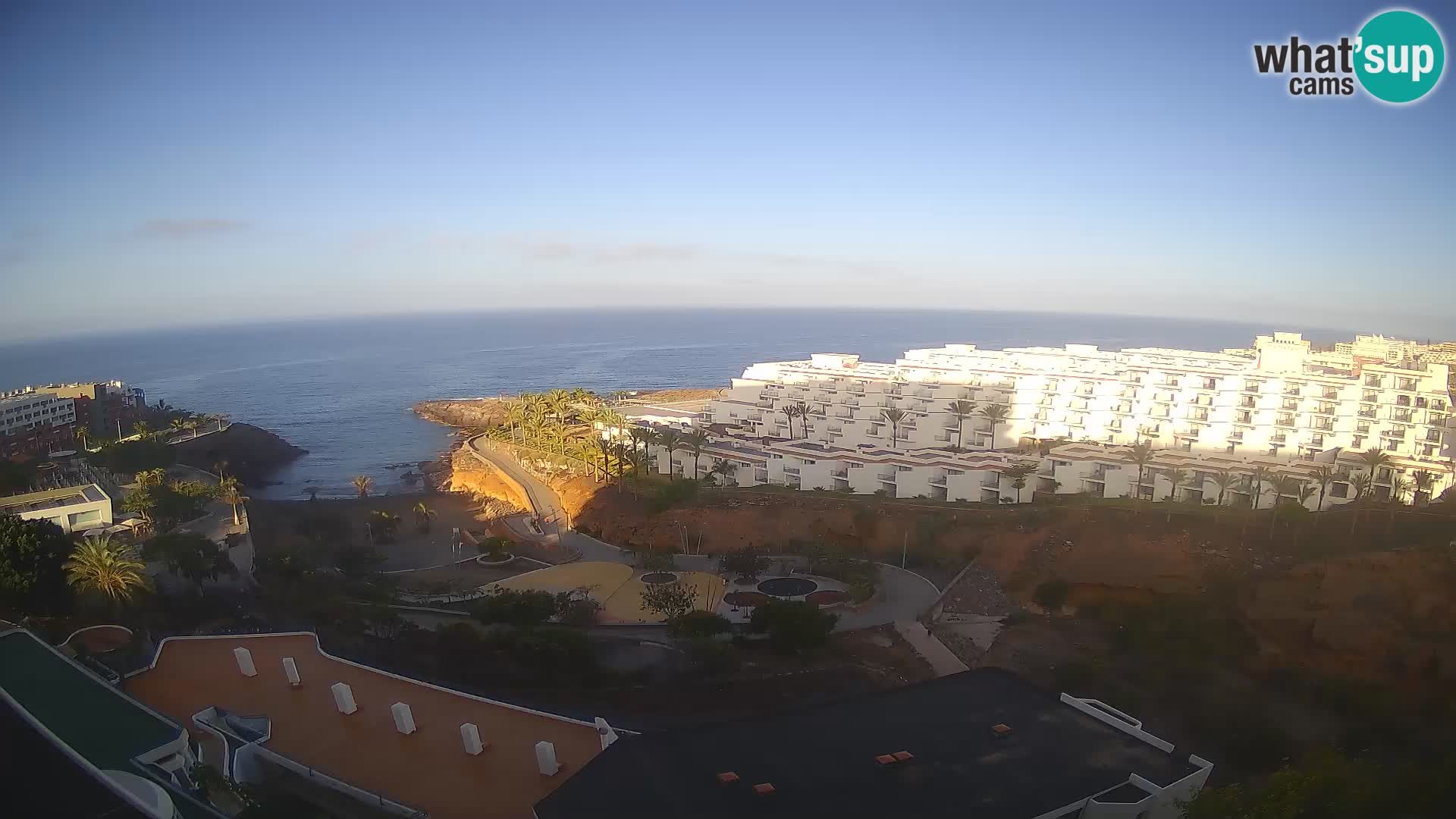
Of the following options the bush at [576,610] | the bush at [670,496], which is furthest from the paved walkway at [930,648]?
the bush at [670,496]

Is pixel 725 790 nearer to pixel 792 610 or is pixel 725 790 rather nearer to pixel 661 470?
pixel 792 610

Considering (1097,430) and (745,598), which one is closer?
(745,598)

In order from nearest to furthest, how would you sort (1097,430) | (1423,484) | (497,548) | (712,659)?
(712,659) < (1423,484) < (497,548) < (1097,430)

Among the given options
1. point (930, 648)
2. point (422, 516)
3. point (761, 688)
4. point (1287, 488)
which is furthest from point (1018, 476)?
point (422, 516)

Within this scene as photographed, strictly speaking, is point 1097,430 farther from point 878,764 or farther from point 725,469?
point 878,764

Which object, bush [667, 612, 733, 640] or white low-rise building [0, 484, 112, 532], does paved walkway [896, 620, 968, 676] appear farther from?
white low-rise building [0, 484, 112, 532]

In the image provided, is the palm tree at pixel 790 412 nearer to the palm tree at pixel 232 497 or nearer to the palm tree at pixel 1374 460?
the palm tree at pixel 1374 460

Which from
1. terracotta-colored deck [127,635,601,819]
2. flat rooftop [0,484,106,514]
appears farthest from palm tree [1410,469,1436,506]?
flat rooftop [0,484,106,514]
